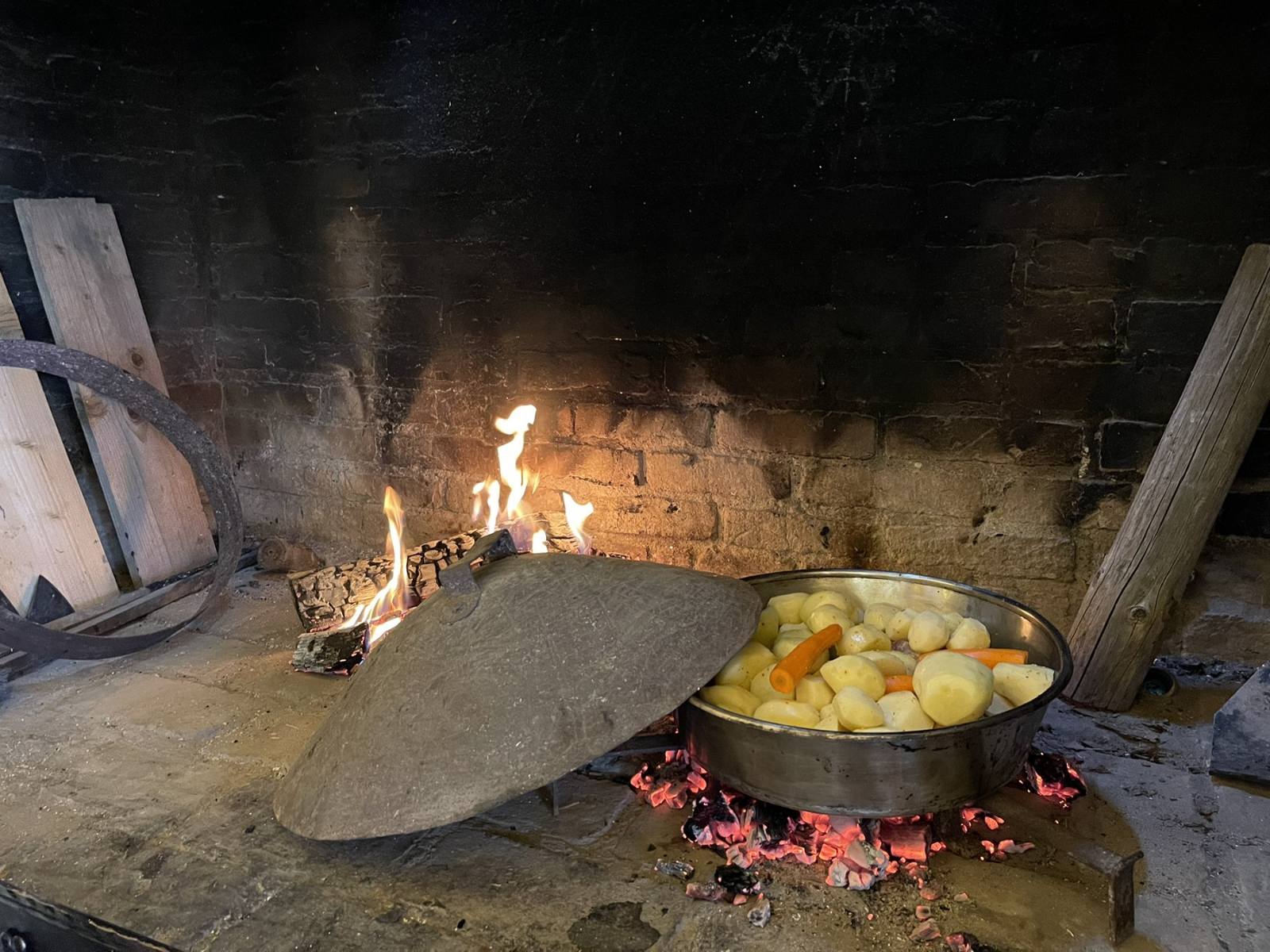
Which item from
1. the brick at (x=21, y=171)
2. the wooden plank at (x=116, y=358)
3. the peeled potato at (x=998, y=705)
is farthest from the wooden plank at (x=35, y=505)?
the peeled potato at (x=998, y=705)

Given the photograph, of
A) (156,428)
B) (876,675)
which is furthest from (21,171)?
(876,675)

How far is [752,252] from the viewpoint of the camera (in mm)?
3285

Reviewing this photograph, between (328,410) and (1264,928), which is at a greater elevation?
(328,410)

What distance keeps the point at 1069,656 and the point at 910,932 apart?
74 cm

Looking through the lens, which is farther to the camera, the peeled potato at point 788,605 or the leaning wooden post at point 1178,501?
the leaning wooden post at point 1178,501

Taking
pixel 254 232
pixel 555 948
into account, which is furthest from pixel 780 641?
pixel 254 232

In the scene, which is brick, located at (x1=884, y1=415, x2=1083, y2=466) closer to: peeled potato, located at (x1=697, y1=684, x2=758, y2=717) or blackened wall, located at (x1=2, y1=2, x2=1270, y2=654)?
blackened wall, located at (x1=2, y1=2, x2=1270, y2=654)

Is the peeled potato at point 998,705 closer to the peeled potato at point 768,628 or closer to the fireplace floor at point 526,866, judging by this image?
the fireplace floor at point 526,866

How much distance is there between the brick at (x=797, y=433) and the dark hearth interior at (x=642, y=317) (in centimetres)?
1

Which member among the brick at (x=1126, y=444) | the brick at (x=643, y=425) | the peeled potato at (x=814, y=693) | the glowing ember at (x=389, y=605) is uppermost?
the brick at (x=643, y=425)

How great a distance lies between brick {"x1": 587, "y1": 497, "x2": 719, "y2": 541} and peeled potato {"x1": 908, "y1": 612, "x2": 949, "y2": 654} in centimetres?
134

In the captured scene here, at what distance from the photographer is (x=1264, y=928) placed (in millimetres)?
1904

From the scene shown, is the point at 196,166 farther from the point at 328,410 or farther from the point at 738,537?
the point at 738,537

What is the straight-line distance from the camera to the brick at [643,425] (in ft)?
11.7
